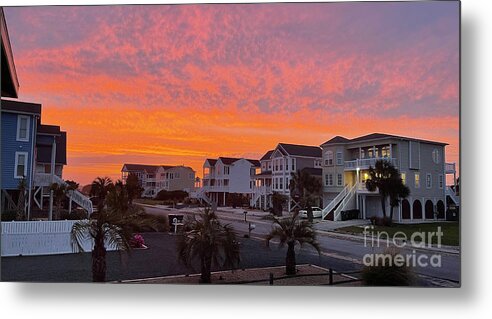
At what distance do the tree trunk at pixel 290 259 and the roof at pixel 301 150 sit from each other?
1049mm

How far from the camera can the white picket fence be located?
503 centimetres

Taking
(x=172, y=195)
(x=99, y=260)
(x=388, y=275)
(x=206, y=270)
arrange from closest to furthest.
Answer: (x=388, y=275)
(x=99, y=260)
(x=206, y=270)
(x=172, y=195)

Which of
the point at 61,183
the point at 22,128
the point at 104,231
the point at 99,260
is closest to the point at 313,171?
the point at 104,231

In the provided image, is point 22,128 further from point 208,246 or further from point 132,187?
point 208,246

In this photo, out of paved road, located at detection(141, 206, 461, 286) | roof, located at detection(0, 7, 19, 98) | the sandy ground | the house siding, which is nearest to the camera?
paved road, located at detection(141, 206, 461, 286)

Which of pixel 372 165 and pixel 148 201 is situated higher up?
pixel 372 165

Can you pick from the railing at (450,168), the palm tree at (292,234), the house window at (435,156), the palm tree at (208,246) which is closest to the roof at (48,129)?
the palm tree at (208,246)

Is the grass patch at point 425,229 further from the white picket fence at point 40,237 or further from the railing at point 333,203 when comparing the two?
the white picket fence at point 40,237

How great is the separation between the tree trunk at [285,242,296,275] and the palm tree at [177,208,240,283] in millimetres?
575

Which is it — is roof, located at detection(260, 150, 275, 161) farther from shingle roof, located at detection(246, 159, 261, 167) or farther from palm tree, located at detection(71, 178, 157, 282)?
palm tree, located at detection(71, 178, 157, 282)

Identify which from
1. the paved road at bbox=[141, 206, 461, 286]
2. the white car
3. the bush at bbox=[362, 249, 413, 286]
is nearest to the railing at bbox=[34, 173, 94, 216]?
the paved road at bbox=[141, 206, 461, 286]

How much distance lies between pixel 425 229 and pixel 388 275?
661 mm

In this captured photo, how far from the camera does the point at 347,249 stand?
491 cm

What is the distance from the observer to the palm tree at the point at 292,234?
16.5 feet
